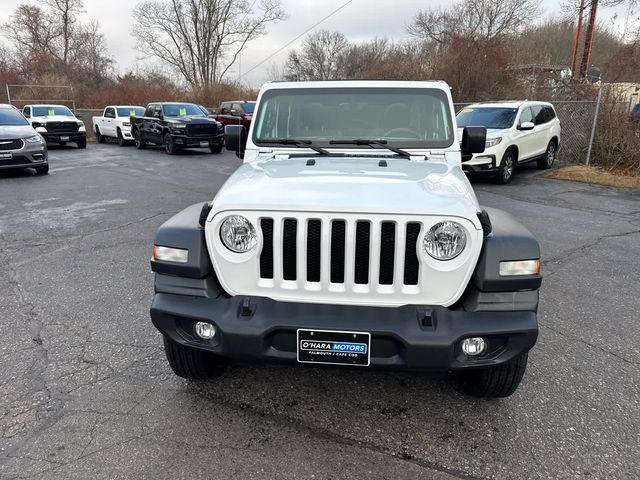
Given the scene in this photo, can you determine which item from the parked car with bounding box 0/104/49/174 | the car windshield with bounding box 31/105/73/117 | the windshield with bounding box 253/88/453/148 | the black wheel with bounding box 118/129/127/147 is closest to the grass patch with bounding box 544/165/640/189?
the windshield with bounding box 253/88/453/148

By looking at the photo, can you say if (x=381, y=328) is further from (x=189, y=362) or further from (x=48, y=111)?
(x=48, y=111)

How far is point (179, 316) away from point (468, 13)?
88.6 ft

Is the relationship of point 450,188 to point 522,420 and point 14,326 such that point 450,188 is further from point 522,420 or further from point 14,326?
point 14,326

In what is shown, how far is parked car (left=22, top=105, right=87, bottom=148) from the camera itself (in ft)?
63.4

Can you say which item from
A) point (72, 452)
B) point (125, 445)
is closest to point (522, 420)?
point (125, 445)

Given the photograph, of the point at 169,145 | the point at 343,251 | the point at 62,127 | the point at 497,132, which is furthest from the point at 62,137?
the point at 343,251

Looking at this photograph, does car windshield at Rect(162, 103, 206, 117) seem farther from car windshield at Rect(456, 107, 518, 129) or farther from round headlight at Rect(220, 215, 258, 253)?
round headlight at Rect(220, 215, 258, 253)

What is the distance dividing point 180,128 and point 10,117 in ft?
19.5

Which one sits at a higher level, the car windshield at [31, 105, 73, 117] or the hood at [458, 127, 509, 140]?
the car windshield at [31, 105, 73, 117]

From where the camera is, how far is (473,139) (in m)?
3.96

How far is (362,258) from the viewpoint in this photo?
2.42 m

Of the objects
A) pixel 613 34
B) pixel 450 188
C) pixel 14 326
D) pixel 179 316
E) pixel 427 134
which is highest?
pixel 613 34

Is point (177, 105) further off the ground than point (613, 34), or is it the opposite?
point (613, 34)

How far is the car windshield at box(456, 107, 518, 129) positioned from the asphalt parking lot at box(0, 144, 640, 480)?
7088mm
